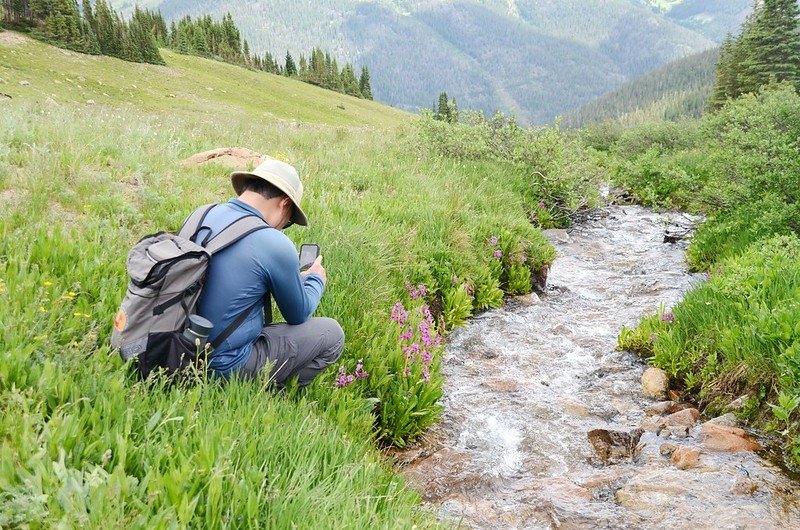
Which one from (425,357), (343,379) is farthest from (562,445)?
(343,379)

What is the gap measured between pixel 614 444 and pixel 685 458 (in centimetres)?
63

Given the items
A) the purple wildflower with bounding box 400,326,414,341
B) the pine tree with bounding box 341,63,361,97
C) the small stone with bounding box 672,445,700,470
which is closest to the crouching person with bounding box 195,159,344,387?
the purple wildflower with bounding box 400,326,414,341

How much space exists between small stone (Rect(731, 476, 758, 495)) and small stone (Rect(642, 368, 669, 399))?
1.72 metres

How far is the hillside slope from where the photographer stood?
36.1 meters

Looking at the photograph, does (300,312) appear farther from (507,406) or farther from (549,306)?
(549,306)

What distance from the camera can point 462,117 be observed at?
1588cm

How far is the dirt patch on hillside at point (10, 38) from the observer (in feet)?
153

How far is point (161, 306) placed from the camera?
126 inches

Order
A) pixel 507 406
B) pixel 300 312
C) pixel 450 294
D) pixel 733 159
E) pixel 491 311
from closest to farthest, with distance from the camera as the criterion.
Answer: pixel 300 312 < pixel 507 406 < pixel 450 294 < pixel 491 311 < pixel 733 159

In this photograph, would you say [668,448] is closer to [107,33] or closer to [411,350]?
[411,350]

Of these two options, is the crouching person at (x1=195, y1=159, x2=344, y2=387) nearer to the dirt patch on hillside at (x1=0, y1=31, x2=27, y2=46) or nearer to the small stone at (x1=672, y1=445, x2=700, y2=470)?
the small stone at (x1=672, y1=445, x2=700, y2=470)

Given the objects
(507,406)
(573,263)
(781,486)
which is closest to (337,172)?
(573,263)

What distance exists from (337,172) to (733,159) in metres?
7.90

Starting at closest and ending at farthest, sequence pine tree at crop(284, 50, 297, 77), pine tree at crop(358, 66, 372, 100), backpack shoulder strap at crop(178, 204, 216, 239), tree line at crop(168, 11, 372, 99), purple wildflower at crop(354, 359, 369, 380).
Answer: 1. backpack shoulder strap at crop(178, 204, 216, 239)
2. purple wildflower at crop(354, 359, 369, 380)
3. tree line at crop(168, 11, 372, 99)
4. pine tree at crop(284, 50, 297, 77)
5. pine tree at crop(358, 66, 372, 100)
